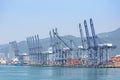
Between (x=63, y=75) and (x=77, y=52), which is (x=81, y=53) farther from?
(x=63, y=75)

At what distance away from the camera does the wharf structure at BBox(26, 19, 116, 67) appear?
426ft

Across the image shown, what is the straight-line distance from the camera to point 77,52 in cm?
15225

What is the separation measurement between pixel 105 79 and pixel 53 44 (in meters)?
88.4

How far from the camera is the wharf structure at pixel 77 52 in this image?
130 meters

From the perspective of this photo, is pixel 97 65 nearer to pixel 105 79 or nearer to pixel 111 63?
pixel 111 63

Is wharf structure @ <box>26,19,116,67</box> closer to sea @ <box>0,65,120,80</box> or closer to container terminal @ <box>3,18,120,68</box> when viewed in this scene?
container terminal @ <box>3,18,120,68</box>

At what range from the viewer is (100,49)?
426 ft

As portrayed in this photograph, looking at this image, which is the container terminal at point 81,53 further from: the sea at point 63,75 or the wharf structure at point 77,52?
the sea at point 63,75

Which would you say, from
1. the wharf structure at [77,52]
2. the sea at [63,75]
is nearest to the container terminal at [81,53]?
the wharf structure at [77,52]

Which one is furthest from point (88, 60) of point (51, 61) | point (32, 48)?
point (32, 48)

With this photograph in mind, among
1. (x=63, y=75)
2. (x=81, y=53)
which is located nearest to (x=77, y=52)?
(x=81, y=53)

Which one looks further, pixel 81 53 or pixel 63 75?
pixel 81 53

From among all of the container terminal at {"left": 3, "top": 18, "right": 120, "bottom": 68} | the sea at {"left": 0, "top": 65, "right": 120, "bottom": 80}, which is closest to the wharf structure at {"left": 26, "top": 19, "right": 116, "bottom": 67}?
the container terminal at {"left": 3, "top": 18, "right": 120, "bottom": 68}

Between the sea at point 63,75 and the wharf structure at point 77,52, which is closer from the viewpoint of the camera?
the sea at point 63,75
